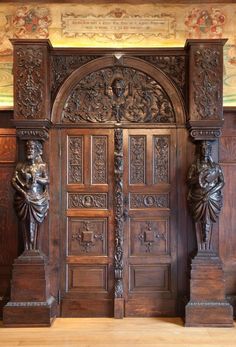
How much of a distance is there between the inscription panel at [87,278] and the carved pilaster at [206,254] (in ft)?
2.96

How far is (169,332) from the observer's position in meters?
3.72

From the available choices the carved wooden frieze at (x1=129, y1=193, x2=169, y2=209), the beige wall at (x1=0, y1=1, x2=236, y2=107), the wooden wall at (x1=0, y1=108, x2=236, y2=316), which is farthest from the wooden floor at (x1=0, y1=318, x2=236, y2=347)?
the beige wall at (x1=0, y1=1, x2=236, y2=107)

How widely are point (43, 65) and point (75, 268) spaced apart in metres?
2.08

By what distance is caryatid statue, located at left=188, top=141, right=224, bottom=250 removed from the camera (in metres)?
3.91

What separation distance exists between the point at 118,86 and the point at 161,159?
874mm

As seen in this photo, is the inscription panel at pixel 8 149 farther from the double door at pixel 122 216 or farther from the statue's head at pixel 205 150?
the statue's head at pixel 205 150

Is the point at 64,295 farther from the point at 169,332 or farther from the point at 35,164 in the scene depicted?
the point at 35,164

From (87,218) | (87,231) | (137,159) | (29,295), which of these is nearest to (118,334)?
(29,295)

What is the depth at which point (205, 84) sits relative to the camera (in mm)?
4012

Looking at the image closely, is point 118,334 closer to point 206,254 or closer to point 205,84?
point 206,254

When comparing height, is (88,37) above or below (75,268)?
above

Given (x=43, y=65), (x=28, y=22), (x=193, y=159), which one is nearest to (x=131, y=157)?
(x=193, y=159)

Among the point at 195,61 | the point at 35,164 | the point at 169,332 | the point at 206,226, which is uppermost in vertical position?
the point at 195,61

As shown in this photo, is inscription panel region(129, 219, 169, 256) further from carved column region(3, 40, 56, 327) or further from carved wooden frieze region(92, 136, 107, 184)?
carved column region(3, 40, 56, 327)
